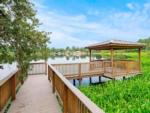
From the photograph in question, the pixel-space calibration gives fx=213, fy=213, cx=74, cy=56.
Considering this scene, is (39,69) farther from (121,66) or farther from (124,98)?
(124,98)

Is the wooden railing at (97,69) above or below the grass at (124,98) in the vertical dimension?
above

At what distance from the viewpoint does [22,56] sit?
7.85 meters

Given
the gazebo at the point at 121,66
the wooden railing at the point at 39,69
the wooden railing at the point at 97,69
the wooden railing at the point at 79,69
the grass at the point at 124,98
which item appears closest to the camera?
the grass at the point at 124,98

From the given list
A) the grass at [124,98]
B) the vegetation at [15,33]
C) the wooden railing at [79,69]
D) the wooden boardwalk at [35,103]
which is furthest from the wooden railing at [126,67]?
the vegetation at [15,33]

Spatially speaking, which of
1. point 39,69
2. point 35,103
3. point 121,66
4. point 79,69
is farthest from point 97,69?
point 35,103

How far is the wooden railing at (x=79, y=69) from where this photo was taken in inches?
575

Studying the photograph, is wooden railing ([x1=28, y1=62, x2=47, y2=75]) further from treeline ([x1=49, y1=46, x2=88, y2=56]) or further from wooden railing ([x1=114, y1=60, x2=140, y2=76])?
treeline ([x1=49, y1=46, x2=88, y2=56])

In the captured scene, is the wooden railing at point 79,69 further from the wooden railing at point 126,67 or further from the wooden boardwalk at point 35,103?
the wooden boardwalk at point 35,103

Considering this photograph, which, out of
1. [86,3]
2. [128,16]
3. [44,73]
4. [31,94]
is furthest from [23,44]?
[128,16]

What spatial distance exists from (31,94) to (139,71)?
11669 mm

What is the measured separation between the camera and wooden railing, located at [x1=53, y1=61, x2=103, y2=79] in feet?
47.9

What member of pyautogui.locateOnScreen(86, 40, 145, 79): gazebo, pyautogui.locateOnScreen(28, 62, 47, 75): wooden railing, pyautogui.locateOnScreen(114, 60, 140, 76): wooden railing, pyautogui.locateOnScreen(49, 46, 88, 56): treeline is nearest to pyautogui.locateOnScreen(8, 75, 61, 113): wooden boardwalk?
pyautogui.locateOnScreen(28, 62, 47, 75): wooden railing

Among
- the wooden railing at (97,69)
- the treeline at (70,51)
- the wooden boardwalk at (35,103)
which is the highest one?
the treeline at (70,51)

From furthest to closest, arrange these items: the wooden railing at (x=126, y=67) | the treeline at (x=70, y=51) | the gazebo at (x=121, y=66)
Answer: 1. the treeline at (x=70, y=51)
2. the wooden railing at (x=126, y=67)
3. the gazebo at (x=121, y=66)
